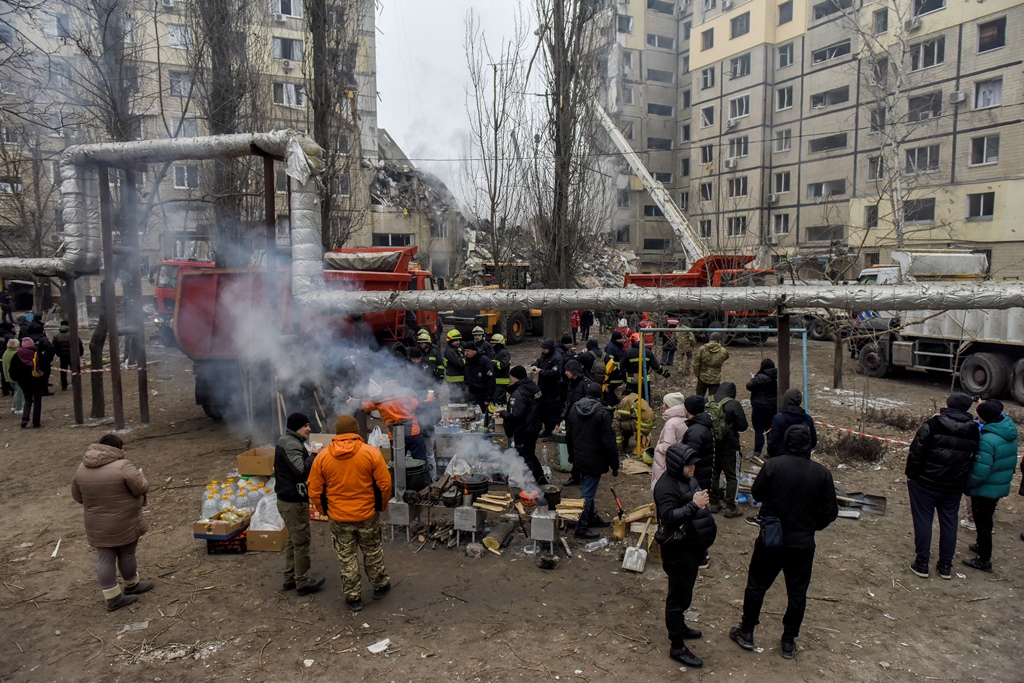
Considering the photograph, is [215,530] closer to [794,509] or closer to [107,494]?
[107,494]

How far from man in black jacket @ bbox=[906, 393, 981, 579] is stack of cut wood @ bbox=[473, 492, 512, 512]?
4039 millimetres

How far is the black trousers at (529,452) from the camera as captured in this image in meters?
7.99

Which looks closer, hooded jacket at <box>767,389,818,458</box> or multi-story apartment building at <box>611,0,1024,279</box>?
hooded jacket at <box>767,389,818,458</box>

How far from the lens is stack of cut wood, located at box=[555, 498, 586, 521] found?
671 centimetres

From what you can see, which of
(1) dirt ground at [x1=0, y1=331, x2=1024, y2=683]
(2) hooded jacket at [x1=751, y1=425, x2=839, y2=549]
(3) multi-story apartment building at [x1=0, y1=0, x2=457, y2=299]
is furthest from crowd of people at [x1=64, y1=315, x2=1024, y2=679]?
(3) multi-story apartment building at [x1=0, y1=0, x2=457, y2=299]

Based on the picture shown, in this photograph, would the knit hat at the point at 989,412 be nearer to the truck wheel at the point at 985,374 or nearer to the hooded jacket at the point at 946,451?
the hooded jacket at the point at 946,451

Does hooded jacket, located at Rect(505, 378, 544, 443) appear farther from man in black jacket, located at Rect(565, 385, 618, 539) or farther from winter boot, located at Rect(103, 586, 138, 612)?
winter boot, located at Rect(103, 586, 138, 612)

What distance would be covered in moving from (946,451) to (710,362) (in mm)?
5013

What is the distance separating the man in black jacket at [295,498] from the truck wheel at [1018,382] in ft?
45.2

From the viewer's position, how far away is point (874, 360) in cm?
1572

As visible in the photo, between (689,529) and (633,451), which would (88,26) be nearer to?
(633,451)

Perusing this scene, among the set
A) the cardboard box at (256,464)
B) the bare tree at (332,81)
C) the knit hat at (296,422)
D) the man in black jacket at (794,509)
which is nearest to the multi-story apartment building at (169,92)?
the bare tree at (332,81)

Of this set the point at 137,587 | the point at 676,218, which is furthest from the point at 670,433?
the point at 676,218

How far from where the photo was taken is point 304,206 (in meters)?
8.31
